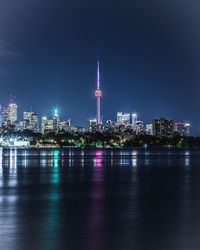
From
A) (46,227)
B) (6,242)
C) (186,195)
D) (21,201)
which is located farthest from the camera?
(186,195)

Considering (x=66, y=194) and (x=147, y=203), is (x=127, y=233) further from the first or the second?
(x=66, y=194)

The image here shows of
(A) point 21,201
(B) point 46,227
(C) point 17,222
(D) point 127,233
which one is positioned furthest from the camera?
(A) point 21,201

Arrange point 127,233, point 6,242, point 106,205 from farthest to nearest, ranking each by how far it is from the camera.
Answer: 1. point 106,205
2. point 127,233
3. point 6,242

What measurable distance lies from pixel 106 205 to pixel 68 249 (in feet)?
28.2

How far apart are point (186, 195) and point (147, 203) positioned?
389 cm

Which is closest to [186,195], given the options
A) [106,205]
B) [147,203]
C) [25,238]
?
[147,203]

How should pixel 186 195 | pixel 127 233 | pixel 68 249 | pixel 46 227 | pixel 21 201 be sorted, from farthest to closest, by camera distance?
pixel 186 195
pixel 21 201
pixel 46 227
pixel 127 233
pixel 68 249

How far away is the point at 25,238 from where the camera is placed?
12.0 metres

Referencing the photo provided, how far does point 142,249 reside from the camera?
10.7 meters

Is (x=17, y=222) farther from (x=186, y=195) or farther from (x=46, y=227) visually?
(x=186, y=195)

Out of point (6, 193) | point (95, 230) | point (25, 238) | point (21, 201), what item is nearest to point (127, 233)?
point (95, 230)

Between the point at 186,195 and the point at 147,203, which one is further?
the point at 186,195

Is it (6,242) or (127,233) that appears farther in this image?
(127,233)

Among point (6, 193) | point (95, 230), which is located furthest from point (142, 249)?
point (6, 193)
